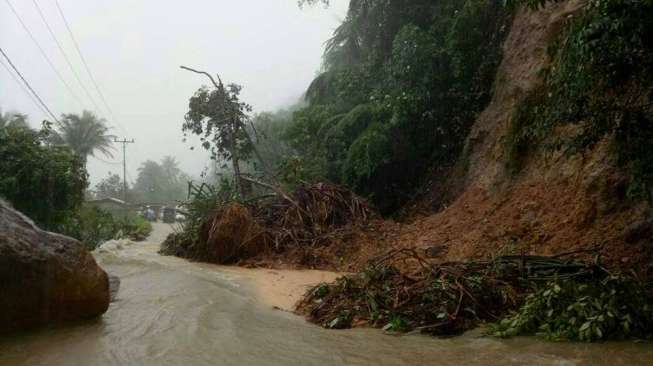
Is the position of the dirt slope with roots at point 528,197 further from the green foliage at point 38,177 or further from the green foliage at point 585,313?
the green foliage at point 38,177

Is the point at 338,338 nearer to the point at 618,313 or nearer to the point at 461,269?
the point at 461,269

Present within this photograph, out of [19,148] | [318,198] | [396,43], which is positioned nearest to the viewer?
[318,198]

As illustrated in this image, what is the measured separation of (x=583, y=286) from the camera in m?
4.11

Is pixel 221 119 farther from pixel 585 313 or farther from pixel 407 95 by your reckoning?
pixel 585 313

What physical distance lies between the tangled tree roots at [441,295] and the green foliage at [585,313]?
0.31m

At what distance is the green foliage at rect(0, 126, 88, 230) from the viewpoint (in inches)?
612

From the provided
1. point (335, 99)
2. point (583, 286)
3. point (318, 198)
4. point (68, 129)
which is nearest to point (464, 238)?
point (583, 286)

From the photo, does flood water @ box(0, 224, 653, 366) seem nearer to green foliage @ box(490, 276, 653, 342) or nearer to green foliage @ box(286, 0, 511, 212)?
green foliage @ box(490, 276, 653, 342)

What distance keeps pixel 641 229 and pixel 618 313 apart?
1.84 metres

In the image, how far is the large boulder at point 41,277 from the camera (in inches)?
169

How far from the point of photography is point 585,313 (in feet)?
12.4

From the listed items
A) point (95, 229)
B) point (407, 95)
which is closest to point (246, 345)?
point (407, 95)

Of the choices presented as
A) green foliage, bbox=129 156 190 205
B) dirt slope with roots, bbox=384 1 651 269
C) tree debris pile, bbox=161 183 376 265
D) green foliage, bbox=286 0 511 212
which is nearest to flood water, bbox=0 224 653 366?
dirt slope with roots, bbox=384 1 651 269

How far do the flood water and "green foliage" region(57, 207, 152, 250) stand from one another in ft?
47.8
